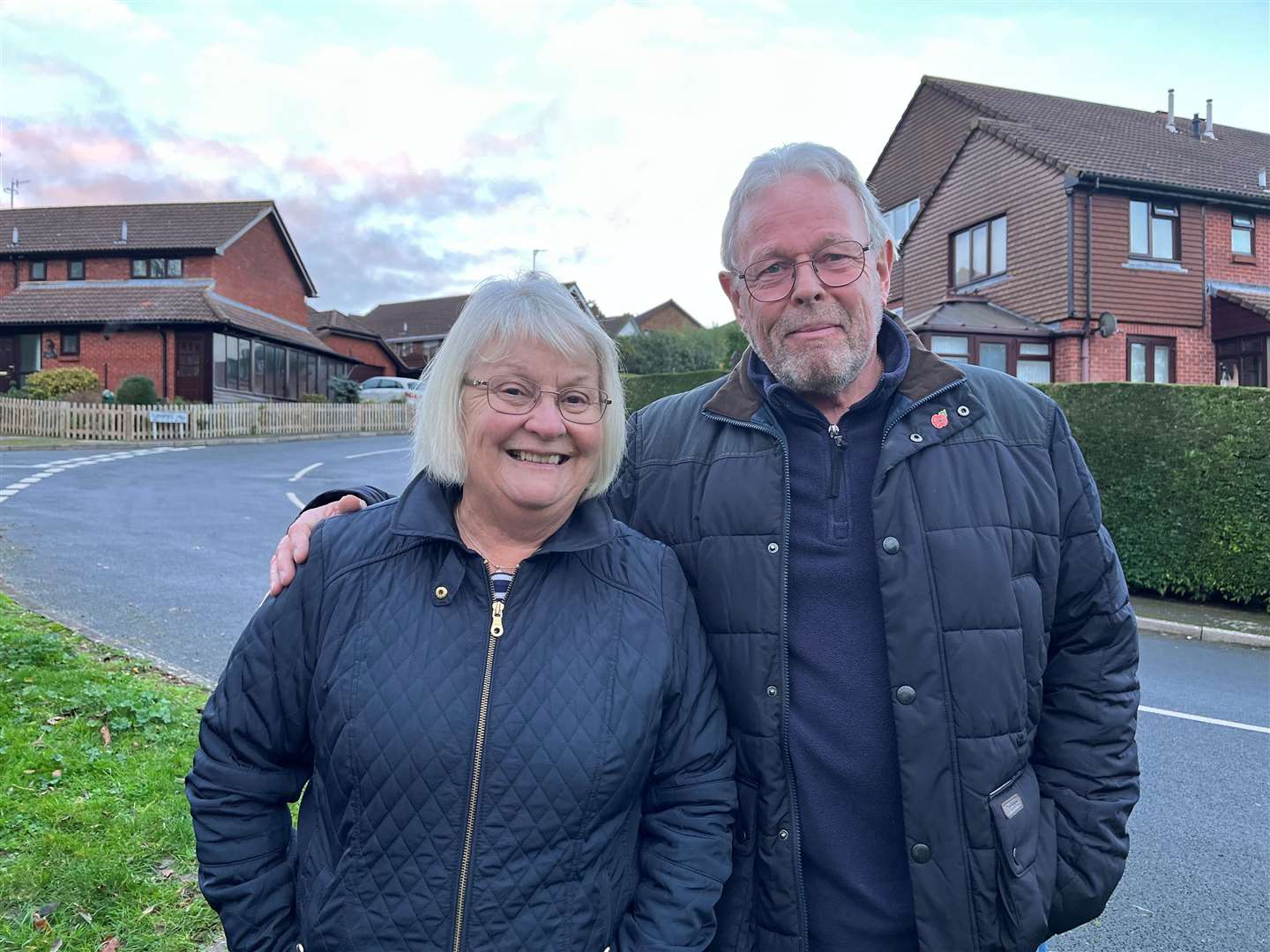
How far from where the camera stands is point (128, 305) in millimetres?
35156

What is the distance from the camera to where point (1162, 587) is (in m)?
10.6

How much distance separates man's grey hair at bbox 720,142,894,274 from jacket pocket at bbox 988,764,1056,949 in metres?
1.32

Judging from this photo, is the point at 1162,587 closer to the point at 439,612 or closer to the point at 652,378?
the point at 439,612

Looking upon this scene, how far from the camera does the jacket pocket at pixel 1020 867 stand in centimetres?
186

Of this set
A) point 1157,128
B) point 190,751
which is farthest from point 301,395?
point 190,751

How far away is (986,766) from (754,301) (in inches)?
46.8

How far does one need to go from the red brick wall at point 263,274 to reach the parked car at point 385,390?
199 inches

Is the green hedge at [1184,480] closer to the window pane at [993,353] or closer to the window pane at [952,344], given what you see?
the window pane at [952,344]

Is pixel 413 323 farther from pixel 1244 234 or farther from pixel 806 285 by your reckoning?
pixel 806 285

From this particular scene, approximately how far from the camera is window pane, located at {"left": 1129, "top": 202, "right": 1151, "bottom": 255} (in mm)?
20953

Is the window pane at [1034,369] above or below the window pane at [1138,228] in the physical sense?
below

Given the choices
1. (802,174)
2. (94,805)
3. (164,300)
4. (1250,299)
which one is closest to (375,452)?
(164,300)

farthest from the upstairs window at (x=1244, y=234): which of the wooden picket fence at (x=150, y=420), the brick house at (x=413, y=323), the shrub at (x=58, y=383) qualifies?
the brick house at (x=413, y=323)

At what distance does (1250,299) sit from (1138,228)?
3.09 meters
